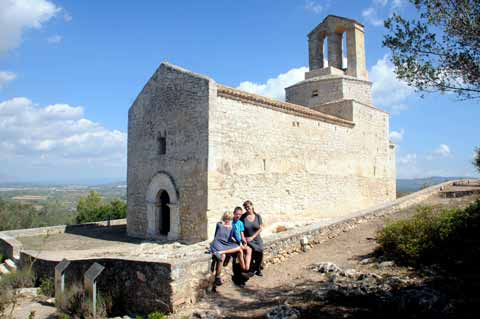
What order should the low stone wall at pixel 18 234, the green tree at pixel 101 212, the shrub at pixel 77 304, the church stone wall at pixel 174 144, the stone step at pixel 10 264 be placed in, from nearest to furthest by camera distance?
the shrub at pixel 77 304
the stone step at pixel 10 264
the church stone wall at pixel 174 144
the low stone wall at pixel 18 234
the green tree at pixel 101 212

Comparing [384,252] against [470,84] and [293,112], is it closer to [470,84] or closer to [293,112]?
[470,84]

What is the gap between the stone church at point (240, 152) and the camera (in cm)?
1130

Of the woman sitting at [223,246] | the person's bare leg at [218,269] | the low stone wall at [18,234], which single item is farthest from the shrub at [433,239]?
the low stone wall at [18,234]

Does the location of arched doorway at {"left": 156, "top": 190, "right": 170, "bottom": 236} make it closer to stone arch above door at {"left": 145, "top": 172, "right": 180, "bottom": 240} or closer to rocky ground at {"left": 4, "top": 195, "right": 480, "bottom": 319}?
stone arch above door at {"left": 145, "top": 172, "right": 180, "bottom": 240}

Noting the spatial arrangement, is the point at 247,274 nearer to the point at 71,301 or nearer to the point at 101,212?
the point at 71,301

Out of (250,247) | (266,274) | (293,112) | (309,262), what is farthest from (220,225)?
(293,112)

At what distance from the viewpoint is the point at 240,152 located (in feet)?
38.9

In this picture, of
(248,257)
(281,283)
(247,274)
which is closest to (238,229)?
(248,257)

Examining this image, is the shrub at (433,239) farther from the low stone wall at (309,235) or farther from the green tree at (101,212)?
the green tree at (101,212)

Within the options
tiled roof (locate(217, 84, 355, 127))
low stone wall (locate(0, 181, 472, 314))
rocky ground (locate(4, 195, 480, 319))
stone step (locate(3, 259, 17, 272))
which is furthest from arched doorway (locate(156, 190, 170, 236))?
rocky ground (locate(4, 195, 480, 319))

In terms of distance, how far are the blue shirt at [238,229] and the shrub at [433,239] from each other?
2819mm

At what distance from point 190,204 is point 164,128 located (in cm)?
311

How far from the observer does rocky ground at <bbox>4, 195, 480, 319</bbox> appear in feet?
14.6

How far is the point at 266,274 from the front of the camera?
690cm
